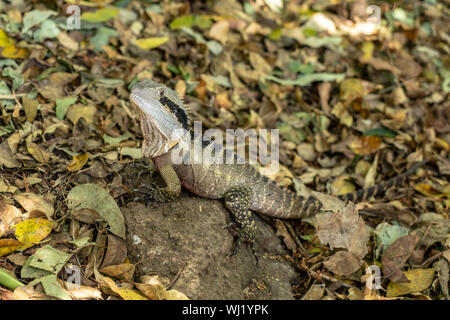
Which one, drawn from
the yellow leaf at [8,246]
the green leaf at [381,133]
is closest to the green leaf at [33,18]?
the yellow leaf at [8,246]

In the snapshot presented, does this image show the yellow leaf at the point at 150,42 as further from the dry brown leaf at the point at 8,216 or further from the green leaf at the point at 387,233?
the green leaf at the point at 387,233

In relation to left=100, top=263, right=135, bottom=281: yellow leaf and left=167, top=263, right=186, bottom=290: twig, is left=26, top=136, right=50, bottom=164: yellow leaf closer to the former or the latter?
left=100, top=263, right=135, bottom=281: yellow leaf

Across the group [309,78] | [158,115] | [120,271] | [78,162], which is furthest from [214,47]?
[120,271]

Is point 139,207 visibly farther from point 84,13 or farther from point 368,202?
point 84,13

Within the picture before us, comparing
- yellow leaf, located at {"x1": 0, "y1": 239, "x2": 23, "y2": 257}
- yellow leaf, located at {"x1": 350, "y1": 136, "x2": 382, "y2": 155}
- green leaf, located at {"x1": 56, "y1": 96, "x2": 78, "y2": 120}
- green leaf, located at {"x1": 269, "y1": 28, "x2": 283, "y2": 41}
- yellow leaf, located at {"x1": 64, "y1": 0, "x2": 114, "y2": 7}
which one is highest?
yellow leaf, located at {"x1": 64, "y1": 0, "x2": 114, "y2": 7}

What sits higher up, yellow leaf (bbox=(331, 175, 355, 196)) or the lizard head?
the lizard head

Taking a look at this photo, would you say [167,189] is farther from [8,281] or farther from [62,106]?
[62,106]

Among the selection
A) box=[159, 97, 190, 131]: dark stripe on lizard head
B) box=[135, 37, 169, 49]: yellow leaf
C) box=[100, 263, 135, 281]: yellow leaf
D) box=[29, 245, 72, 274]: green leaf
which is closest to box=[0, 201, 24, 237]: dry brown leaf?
box=[29, 245, 72, 274]: green leaf
